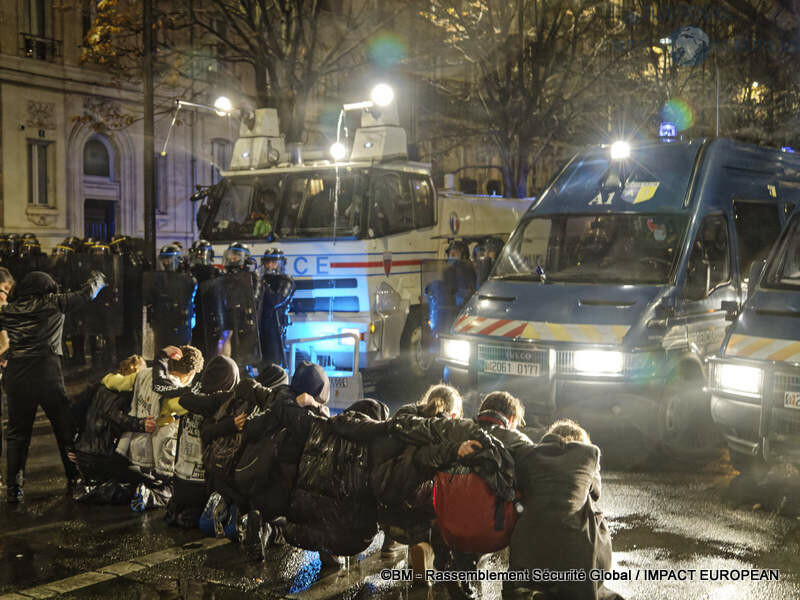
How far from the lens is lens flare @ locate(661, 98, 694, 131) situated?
89.3ft

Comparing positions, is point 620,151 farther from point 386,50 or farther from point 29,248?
point 386,50

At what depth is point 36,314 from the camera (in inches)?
300

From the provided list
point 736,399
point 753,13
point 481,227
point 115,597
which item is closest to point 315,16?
point 481,227

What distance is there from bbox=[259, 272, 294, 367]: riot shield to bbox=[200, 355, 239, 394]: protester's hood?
4338mm

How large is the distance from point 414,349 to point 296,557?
7078 mm

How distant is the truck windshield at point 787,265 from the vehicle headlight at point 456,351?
2.71 m

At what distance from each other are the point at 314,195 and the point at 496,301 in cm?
401

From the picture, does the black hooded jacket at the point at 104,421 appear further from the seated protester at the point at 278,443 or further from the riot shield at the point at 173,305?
the riot shield at the point at 173,305

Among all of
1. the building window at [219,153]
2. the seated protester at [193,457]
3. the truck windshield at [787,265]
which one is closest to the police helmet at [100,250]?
the seated protester at [193,457]

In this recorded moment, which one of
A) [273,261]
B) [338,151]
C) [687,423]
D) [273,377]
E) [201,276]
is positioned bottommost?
[687,423]

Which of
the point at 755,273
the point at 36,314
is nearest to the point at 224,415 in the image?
the point at 36,314

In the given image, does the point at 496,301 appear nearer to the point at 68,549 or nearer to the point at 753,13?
the point at 68,549

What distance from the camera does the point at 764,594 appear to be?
5.38 meters

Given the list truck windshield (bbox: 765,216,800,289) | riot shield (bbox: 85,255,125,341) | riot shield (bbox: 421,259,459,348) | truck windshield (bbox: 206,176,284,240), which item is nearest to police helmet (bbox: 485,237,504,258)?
riot shield (bbox: 421,259,459,348)
